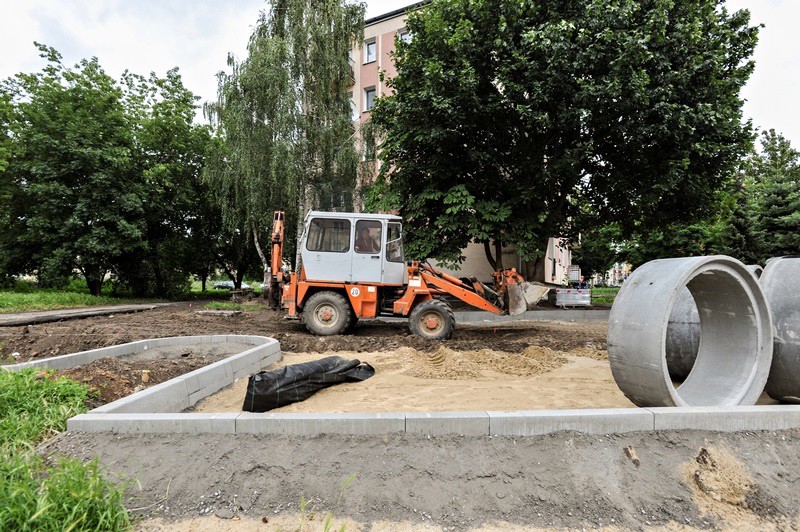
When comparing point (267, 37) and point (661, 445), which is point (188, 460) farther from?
point (267, 37)

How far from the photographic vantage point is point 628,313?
3967 millimetres

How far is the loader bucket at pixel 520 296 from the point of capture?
10.0 metres

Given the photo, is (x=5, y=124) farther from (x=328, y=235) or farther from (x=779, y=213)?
(x=779, y=213)

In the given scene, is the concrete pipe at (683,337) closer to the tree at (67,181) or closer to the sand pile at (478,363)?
the sand pile at (478,363)

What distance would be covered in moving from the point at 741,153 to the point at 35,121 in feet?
86.7

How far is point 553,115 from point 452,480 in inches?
462

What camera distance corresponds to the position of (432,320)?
31.2 feet

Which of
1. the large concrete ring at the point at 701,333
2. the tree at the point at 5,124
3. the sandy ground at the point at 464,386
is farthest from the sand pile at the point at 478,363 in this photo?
the tree at the point at 5,124

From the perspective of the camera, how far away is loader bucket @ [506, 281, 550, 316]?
1003 cm

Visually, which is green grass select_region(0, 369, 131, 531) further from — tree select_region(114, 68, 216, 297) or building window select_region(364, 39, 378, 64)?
building window select_region(364, 39, 378, 64)

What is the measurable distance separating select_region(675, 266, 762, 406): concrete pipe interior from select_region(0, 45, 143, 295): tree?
2102 cm

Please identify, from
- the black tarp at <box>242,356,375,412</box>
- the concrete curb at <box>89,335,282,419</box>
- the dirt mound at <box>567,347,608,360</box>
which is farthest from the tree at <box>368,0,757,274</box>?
the black tarp at <box>242,356,375,412</box>

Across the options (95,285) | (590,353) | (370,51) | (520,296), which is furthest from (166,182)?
(590,353)

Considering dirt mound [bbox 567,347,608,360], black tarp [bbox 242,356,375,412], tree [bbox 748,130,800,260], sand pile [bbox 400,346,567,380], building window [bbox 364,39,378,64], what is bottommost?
dirt mound [bbox 567,347,608,360]
